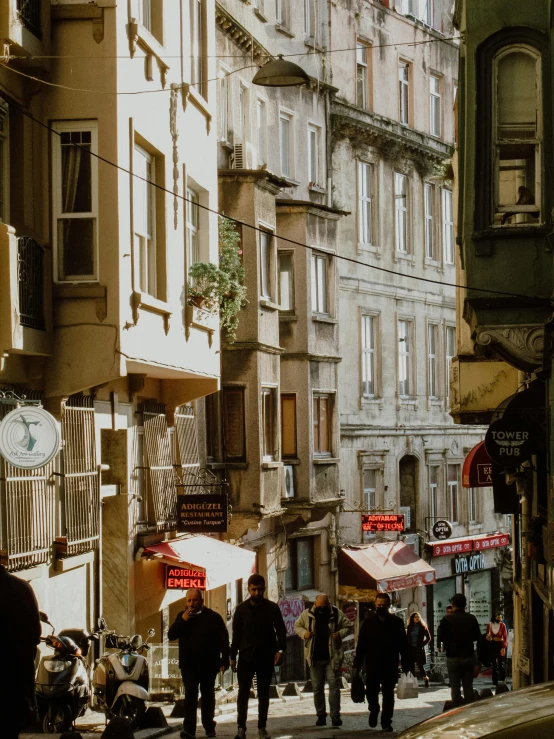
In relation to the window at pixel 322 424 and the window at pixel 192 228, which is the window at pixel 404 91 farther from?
the window at pixel 192 228

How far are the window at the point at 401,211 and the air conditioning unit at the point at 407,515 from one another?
7.84m

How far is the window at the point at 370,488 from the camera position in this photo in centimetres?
4162

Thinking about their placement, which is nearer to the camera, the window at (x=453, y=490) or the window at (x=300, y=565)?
the window at (x=300, y=565)

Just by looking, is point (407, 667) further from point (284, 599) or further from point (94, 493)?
point (284, 599)

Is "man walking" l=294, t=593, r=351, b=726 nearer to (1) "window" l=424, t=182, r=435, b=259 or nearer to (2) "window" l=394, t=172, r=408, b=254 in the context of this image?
(2) "window" l=394, t=172, r=408, b=254

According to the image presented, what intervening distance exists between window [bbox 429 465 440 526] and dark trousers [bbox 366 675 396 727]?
2853 centimetres

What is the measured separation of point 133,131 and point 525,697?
13.8 metres

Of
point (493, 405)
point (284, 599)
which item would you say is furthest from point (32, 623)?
point (284, 599)

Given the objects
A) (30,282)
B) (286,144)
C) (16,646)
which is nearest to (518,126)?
(30,282)

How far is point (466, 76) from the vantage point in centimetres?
1580

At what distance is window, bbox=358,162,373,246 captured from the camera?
41.8m

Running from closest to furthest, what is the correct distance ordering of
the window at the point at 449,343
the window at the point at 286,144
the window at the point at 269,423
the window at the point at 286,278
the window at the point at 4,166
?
the window at the point at 4,166 → the window at the point at 269,423 → the window at the point at 286,278 → the window at the point at 286,144 → the window at the point at 449,343

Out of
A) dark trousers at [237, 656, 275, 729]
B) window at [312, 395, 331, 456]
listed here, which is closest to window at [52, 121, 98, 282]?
dark trousers at [237, 656, 275, 729]

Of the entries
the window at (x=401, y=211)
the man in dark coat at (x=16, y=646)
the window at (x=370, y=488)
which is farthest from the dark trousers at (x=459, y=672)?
the window at (x=401, y=211)
